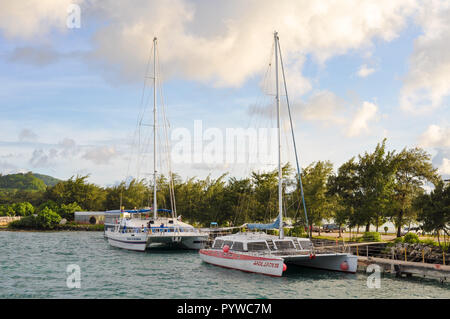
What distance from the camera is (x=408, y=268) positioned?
1209 inches

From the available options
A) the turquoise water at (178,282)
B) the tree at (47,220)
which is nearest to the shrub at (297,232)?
the turquoise water at (178,282)

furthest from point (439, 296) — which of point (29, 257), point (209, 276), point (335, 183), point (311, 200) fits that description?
point (29, 257)

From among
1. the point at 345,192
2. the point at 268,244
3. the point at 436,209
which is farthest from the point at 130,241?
the point at 436,209

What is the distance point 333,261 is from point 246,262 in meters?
7.44

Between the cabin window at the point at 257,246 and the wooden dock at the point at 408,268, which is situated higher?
the cabin window at the point at 257,246

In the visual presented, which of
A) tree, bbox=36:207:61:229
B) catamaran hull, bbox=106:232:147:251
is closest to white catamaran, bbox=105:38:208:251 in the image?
catamaran hull, bbox=106:232:147:251

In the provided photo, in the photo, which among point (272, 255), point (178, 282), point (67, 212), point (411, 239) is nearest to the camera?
point (178, 282)

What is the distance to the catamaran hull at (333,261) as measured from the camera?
32.1 metres

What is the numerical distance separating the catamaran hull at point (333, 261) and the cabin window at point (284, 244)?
47.0 inches

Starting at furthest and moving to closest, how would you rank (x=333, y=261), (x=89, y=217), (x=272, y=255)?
(x=89, y=217)
(x=333, y=261)
(x=272, y=255)

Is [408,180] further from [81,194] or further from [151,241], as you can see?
[81,194]

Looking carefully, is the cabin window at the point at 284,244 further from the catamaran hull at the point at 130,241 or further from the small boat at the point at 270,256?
the catamaran hull at the point at 130,241

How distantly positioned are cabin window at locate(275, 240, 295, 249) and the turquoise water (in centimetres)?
217
